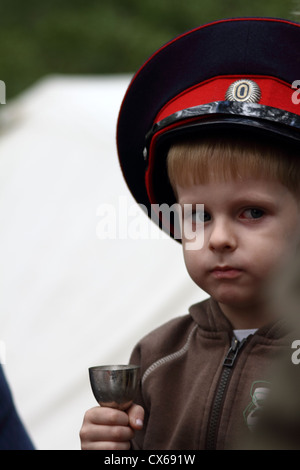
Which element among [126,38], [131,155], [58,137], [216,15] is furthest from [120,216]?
[126,38]

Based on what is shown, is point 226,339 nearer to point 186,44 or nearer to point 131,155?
point 131,155

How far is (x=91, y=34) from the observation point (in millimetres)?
7203

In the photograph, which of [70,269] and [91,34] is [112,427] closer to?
[70,269]

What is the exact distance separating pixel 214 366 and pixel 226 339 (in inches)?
1.9

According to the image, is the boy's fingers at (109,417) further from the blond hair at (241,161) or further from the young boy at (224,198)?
the blond hair at (241,161)

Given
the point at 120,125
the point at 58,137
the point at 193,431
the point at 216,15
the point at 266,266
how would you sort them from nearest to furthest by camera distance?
the point at 266,266, the point at 193,431, the point at 120,125, the point at 58,137, the point at 216,15

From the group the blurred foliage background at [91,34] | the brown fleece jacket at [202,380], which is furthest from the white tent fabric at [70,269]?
the blurred foliage background at [91,34]

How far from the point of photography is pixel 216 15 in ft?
21.1

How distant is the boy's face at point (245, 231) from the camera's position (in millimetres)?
1209

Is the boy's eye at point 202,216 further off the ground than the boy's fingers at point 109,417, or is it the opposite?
the boy's eye at point 202,216

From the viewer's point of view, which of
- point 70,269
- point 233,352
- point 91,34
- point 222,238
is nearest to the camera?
point 222,238

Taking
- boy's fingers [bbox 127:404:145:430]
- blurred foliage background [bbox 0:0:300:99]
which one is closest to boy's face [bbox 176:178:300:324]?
boy's fingers [bbox 127:404:145:430]

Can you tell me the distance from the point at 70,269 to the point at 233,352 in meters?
1.42

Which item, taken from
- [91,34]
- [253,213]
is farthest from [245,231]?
[91,34]
